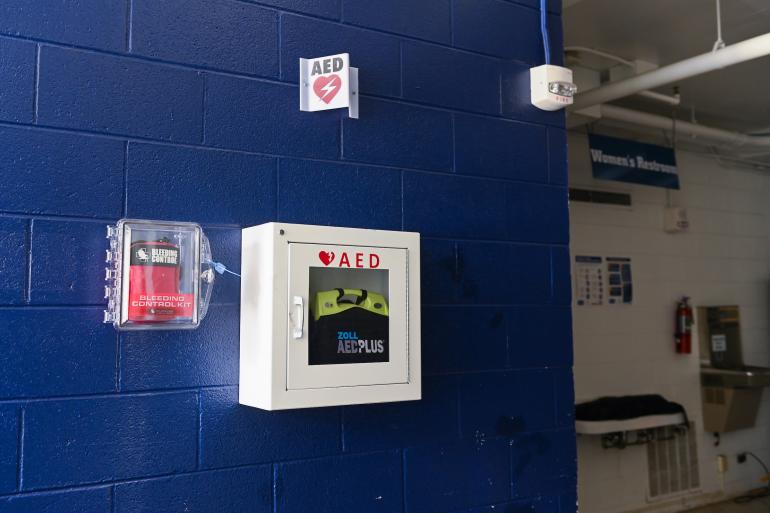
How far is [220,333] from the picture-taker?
5.72 ft

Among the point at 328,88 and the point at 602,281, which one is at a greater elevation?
the point at 328,88

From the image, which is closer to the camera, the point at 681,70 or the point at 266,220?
the point at 266,220

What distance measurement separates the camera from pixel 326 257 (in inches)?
67.7

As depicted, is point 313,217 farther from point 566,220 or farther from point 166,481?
point 566,220

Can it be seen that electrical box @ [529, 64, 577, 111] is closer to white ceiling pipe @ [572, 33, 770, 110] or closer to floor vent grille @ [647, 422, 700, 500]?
white ceiling pipe @ [572, 33, 770, 110]

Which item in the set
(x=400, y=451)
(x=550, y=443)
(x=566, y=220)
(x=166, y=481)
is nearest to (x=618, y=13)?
(x=566, y=220)

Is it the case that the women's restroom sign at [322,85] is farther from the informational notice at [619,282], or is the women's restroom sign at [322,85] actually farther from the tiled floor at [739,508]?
the tiled floor at [739,508]

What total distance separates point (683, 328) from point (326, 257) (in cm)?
447

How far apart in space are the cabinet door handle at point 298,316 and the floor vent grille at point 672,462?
14.1ft

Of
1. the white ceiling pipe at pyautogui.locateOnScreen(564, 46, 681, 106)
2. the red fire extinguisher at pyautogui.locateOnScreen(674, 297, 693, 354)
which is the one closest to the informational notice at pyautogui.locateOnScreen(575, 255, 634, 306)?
the red fire extinguisher at pyautogui.locateOnScreen(674, 297, 693, 354)

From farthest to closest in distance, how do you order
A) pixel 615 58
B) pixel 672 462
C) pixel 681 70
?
pixel 672 462
pixel 615 58
pixel 681 70

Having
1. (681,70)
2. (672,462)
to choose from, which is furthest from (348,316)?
(672,462)

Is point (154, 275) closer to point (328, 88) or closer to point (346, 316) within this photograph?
point (346, 316)

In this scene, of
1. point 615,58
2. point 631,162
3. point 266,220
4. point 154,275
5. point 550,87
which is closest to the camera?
point 154,275
